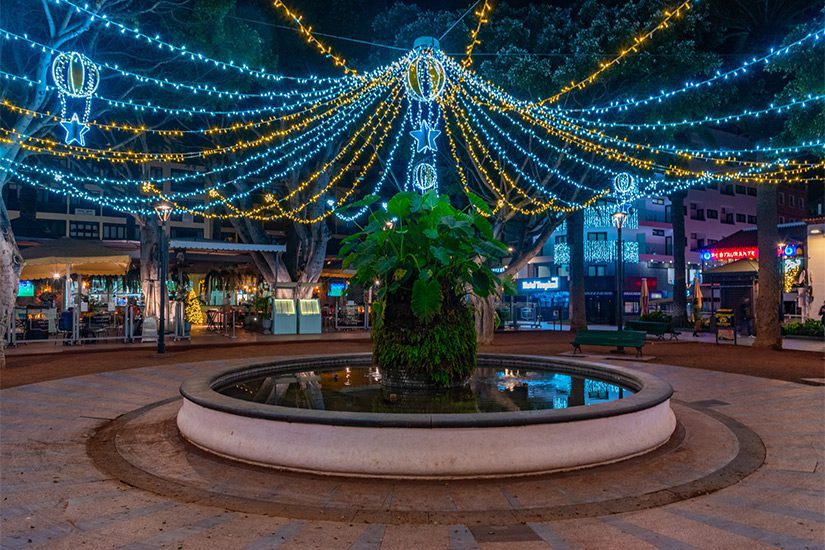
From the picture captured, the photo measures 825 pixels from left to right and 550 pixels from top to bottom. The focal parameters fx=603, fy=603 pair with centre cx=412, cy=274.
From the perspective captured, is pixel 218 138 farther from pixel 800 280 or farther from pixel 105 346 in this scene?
pixel 800 280

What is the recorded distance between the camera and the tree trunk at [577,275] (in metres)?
29.3

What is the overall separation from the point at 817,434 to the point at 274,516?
7.40 meters

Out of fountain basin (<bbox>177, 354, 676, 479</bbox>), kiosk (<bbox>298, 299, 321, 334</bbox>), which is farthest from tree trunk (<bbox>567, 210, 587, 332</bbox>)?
fountain basin (<bbox>177, 354, 676, 479</bbox>)

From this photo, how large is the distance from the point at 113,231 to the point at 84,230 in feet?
7.25

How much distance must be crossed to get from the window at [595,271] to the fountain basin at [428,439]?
4172 centimetres

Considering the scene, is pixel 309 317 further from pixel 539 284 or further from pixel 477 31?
pixel 539 284

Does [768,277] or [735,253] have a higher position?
[735,253]

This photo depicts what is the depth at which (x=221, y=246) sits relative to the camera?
79.2 ft

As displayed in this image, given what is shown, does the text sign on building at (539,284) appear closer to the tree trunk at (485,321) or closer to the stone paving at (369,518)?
the tree trunk at (485,321)

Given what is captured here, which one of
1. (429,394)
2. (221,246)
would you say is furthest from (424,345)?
(221,246)

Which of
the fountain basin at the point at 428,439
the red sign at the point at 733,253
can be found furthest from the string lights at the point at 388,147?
the fountain basin at the point at 428,439

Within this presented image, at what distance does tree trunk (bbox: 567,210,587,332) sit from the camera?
29328 millimetres

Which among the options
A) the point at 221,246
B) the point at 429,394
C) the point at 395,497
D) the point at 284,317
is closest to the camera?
the point at 395,497

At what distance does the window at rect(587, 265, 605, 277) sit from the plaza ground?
38.4 meters
